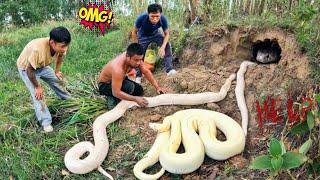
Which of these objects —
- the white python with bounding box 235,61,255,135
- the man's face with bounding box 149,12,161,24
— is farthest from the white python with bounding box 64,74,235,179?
the man's face with bounding box 149,12,161,24

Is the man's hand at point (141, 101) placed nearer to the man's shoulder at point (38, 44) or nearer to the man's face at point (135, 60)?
the man's face at point (135, 60)

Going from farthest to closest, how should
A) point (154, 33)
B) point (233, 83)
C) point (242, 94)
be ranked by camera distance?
point (154, 33), point (233, 83), point (242, 94)

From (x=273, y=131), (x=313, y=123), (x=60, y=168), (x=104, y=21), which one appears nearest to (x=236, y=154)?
(x=273, y=131)

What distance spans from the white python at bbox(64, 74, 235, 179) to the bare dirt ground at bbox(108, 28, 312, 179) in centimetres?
8

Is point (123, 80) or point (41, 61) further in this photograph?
point (123, 80)

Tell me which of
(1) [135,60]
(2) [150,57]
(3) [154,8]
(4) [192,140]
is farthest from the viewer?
(2) [150,57]

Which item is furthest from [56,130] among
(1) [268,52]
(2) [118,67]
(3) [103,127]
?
(1) [268,52]

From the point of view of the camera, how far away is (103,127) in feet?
18.3

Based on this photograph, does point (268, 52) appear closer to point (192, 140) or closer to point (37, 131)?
point (192, 140)

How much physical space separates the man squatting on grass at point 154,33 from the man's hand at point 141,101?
847 millimetres

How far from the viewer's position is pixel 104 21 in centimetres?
1154

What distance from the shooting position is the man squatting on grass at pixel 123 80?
18.1 feet

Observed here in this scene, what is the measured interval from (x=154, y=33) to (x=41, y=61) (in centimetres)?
186

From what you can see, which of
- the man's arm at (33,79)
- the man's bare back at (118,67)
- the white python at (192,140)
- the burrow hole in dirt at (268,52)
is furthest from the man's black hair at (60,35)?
the burrow hole in dirt at (268,52)
